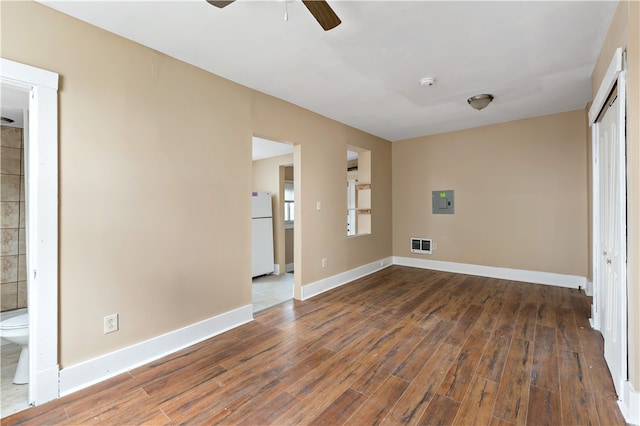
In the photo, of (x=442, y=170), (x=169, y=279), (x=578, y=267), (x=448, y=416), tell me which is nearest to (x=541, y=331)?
(x=448, y=416)

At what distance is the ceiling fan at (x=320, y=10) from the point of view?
59.8 inches

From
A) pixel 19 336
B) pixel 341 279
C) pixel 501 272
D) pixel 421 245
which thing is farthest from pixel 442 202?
pixel 19 336

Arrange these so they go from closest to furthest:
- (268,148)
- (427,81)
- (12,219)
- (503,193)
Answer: (427,81)
(12,219)
(503,193)
(268,148)

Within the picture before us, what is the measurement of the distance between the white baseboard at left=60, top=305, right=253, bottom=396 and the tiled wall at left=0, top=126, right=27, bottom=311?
7.60ft

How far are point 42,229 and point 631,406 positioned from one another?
11.8 feet

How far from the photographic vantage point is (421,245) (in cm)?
552

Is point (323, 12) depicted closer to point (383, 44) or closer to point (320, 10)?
point (320, 10)

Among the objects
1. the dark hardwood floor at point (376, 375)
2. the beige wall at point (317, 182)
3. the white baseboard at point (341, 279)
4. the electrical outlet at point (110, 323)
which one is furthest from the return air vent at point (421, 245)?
the electrical outlet at point (110, 323)

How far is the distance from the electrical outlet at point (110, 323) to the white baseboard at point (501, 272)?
4.74m

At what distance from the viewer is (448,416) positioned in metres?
1.71

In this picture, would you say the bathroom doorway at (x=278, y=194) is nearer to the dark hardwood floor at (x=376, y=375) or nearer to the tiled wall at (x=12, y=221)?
the dark hardwood floor at (x=376, y=375)

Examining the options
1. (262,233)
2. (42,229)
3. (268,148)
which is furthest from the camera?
(262,233)

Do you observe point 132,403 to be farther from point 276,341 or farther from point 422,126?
point 422,126

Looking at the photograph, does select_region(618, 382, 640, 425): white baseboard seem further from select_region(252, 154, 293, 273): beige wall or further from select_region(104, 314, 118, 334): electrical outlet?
select_region(252, 154, 293, 273): beige wall
